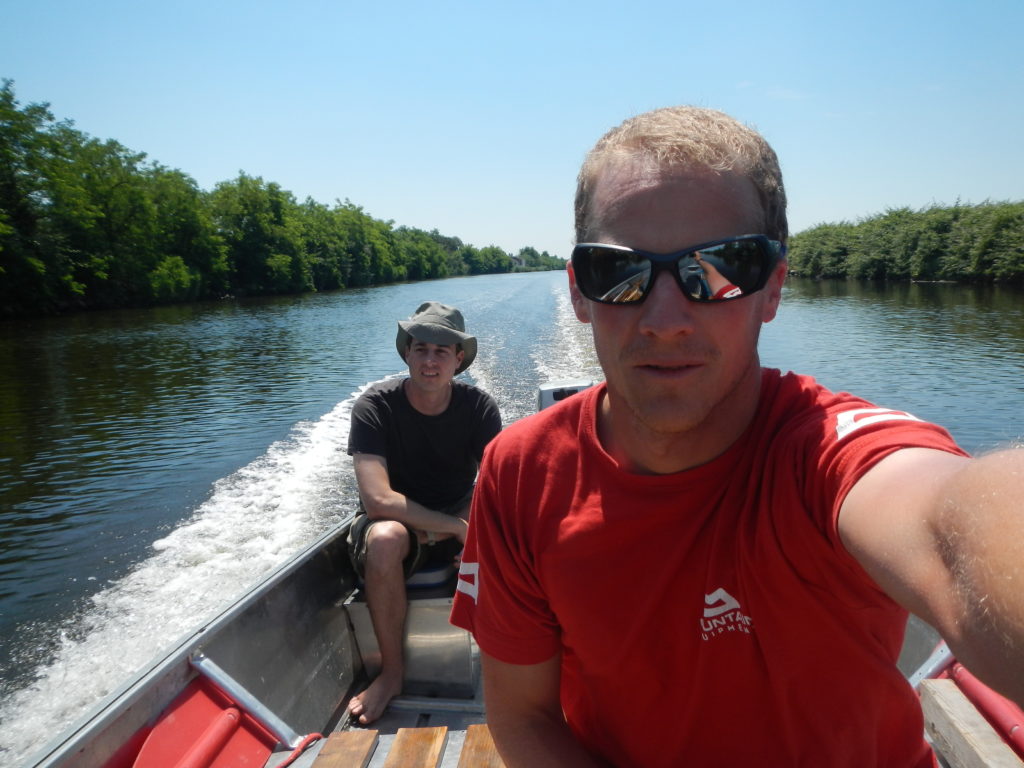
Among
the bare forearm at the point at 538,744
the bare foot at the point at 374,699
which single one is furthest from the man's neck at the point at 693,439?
the bare foot at the point at 374,699

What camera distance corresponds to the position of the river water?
488 cm

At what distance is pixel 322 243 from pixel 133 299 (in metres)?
27.4

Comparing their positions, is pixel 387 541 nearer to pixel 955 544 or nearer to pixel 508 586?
pixel 508 586

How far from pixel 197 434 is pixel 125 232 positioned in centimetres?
3309

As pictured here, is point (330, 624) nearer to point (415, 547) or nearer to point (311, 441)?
point (415, 547)

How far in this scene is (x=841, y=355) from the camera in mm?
15969

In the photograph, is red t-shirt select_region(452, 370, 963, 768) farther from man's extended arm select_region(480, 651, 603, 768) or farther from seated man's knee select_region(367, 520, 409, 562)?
seated man's knee select_region(367, 520, 409, 562)

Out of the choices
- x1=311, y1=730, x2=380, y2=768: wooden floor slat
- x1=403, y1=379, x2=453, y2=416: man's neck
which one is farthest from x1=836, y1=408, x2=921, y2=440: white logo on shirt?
x1=403, y1=379, x2=453, y2=416: man's neck

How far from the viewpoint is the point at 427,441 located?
364cm

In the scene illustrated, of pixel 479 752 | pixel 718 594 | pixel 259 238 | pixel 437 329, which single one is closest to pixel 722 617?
pixel 718 594

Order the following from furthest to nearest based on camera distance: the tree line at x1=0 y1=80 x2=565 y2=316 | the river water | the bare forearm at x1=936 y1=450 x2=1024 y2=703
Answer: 1. the tree line at x1=0 y1=80 x2=565 y2=316
2. the river water
3. the bare forearm at x1=936 y1=450 x2=1024 y2=703

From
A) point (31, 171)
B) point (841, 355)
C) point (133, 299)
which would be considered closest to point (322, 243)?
point (133, 299)

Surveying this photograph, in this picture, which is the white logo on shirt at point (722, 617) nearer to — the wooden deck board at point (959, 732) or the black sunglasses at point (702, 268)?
the black sunglasses at point (702, 268)

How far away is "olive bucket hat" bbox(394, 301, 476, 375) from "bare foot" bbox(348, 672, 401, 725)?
5.35 feet
